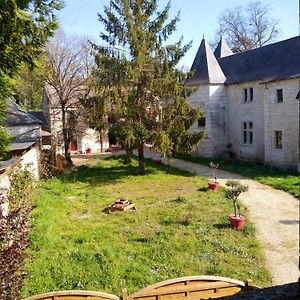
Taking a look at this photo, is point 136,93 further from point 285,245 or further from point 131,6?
point 285,245

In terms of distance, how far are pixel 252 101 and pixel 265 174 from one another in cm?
574

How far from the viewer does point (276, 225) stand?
9.80m

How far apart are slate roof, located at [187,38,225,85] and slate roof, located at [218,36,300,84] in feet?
2.54

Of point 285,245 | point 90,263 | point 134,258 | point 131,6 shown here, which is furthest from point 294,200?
point 131,6

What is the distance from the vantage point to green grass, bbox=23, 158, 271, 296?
6.79 m

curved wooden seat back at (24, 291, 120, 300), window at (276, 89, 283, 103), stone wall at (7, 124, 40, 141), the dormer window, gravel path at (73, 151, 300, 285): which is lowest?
gravel path at (73, 151, 300, 285)

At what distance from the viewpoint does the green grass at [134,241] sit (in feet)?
22.3

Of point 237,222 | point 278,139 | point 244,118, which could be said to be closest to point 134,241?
point 237,222

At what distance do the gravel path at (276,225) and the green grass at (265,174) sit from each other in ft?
1.43

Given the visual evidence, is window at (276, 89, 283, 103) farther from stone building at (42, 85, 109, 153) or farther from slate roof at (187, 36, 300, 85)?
stone building at (42, 85, 109, 153)

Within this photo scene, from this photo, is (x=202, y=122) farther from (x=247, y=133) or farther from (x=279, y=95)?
(x=279, y=95)

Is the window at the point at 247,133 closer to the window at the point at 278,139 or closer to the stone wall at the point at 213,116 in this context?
the stone wall at the point at 213,116

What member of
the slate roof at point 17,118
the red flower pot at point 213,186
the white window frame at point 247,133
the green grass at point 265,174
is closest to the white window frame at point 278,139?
the green grass at point 265,174

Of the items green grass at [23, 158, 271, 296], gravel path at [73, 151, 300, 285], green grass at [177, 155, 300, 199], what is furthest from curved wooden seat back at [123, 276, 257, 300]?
Answer: green grass at [177, 155, 300, 199]
